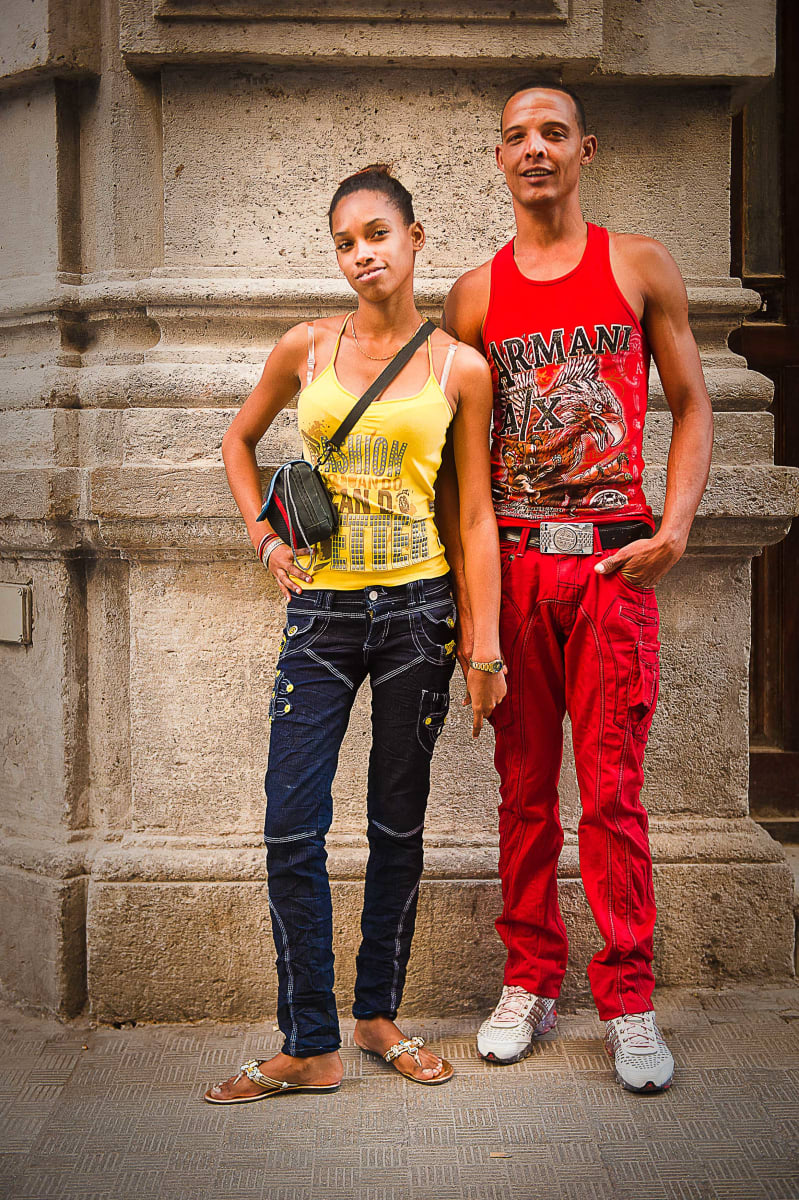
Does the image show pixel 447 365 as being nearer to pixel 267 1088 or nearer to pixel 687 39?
pixel 687 39

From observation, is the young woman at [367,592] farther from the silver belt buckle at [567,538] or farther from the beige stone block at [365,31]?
the beige stone block at [365,31]

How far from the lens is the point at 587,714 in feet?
8.43

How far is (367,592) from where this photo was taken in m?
2.44

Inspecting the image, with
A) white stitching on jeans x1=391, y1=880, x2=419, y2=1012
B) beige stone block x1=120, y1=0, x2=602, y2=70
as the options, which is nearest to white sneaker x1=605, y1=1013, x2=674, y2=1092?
white stitching on jeans x1=391, y1=880, x2=419, y2=1012

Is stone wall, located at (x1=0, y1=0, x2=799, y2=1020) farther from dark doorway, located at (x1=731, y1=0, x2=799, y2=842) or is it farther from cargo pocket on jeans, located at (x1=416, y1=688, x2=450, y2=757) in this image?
dark doorway, located at (x1=731, y1=0, x2=799, y2=842)

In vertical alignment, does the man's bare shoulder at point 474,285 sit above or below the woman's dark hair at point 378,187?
below

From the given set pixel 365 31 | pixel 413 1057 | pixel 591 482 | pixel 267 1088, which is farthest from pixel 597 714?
pixel 365 31

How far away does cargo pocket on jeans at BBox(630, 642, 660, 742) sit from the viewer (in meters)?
2.53

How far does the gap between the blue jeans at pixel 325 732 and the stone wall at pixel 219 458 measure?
1.79 ft

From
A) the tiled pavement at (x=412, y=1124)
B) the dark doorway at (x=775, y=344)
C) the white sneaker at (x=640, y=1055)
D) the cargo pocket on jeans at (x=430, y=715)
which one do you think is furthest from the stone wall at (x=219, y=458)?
the dark doorway at (x=775, y=344)

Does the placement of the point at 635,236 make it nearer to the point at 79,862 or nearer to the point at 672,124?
the point at 672,124

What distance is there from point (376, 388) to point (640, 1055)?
171 centimetres

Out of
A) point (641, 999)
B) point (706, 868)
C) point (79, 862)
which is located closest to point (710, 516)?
point (706, 868)

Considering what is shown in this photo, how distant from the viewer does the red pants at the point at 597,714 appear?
2521mm
